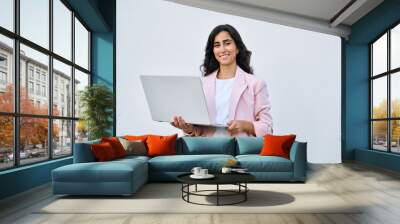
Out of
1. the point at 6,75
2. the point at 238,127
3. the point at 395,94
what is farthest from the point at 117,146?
the point at 395,94

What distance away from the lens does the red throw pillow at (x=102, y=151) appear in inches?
211

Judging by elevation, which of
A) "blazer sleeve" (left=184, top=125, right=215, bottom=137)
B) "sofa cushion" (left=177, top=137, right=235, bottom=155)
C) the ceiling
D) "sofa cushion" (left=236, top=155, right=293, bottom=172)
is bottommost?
"sofa cushion" (left=236, top=155, right=293, bottom=172)

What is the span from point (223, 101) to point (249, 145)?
1208mm

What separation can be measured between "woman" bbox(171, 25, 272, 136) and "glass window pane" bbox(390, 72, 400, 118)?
8.14 ft

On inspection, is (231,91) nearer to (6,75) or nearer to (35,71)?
(35,71)

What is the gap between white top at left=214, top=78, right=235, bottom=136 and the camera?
742 cm

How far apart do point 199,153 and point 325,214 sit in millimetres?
2985

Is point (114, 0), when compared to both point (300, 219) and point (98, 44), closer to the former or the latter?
point (98, 44)

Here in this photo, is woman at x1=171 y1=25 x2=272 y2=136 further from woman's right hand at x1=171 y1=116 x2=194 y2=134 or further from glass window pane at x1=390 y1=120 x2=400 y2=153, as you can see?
glass window pane at x1=390 y1=120 x2=400 y2=153

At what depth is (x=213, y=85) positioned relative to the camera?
7.56 m

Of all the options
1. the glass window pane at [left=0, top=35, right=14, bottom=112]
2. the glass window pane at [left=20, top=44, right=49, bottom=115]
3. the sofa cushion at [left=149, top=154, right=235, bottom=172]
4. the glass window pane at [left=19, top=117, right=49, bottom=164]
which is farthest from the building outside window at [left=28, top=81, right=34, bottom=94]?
the sofa cushion at [left=149, top=154, right=235, bottom=172]

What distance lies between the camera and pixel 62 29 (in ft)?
22.1

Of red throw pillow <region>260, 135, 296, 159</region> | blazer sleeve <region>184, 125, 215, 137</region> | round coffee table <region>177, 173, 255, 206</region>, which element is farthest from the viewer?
blazer sleeve <region>184, 125, 215, 137</region>

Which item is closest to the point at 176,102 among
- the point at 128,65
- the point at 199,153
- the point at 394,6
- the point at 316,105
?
the point at 199,153
